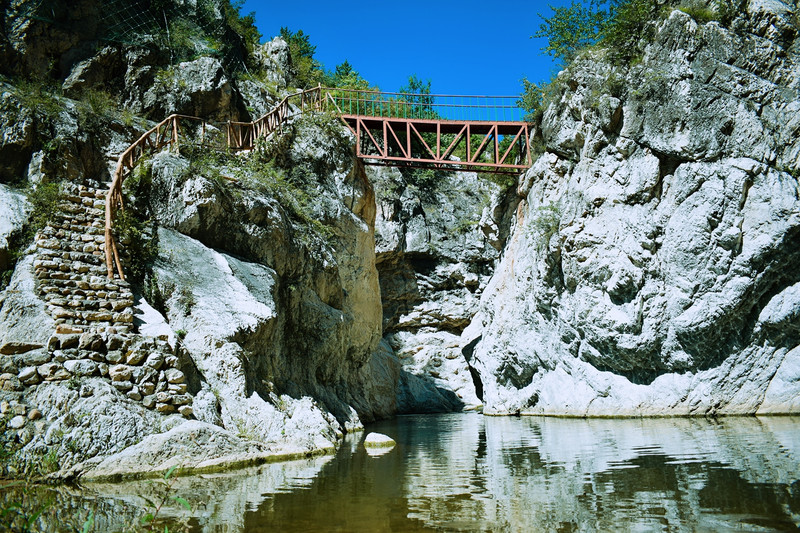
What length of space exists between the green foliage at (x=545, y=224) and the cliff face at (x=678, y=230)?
5 cm

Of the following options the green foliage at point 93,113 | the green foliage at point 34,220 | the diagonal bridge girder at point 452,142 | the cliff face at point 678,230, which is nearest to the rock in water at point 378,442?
the green foliage at point 34,220

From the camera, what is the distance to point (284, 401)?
12.9m

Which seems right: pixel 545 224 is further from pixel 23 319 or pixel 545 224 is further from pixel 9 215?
pixel 23 319

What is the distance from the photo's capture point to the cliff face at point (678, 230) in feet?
50.4

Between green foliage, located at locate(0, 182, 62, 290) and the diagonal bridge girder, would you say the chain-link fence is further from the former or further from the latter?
green foliage, located at locate(0, 182, 62, 290)

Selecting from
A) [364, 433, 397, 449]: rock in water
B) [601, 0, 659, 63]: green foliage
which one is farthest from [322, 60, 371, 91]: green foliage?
[364, 433, 397, 449]: rock in water

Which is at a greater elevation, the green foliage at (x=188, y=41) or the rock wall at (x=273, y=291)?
the green foliage at (x=188, y=41)

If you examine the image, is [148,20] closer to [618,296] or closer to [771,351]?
[618,296]

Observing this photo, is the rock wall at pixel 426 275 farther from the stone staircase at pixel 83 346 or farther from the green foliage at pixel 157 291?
the stone staircase at pixel 83 346

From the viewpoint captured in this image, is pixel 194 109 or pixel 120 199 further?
pixel 194 109

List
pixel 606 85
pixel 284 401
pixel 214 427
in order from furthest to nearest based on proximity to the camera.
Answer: pixel 606 85, pixel 284 401, pixel 214 427

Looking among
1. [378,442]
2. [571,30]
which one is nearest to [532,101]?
[571,30]

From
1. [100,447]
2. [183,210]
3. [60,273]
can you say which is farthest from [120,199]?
[100,447]

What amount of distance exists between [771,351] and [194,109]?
2125cm
